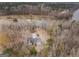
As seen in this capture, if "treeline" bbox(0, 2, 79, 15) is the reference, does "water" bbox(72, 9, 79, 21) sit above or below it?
below

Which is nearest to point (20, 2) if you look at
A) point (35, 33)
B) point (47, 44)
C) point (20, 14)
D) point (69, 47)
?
point (20, 14)

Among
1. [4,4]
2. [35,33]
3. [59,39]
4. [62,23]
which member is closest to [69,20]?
[62,23]

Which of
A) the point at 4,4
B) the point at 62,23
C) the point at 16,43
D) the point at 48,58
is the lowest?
the point at 48,58

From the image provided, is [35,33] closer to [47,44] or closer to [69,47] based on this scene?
[47,44]

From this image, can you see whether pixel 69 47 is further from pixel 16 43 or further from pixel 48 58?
pixel 16 43

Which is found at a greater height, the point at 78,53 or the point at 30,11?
the point at 30,11

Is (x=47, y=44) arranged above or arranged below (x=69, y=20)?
below

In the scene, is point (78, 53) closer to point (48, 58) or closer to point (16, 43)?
point (48, 58)

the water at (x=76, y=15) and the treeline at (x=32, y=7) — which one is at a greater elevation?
the treeline at (x=32, y=7)
